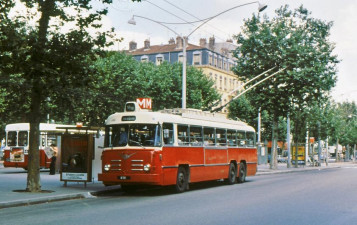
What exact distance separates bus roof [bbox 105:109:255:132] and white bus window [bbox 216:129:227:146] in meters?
0.22

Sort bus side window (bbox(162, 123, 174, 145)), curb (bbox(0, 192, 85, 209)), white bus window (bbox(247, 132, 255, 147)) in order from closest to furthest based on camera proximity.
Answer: curb (bbox(0, 192, 85, 209))
bus side window (bbox(162, 123, 174, 145))
white bus window (bbox(247, 132, 255, 147))

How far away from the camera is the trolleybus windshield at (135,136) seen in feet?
58.9

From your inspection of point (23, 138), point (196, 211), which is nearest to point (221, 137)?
point (196, 211)

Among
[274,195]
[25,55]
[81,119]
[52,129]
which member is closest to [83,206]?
[25,55]

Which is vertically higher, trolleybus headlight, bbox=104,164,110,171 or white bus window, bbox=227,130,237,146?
white bus window, bbox=227,130,237,146

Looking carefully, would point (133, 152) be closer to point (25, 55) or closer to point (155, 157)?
point (155, 157)

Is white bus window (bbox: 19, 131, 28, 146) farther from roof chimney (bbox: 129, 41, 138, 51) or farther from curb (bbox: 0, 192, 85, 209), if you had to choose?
roof chimney (bbox: 129, 41, 138, 51)

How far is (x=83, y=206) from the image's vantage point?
14414 mm

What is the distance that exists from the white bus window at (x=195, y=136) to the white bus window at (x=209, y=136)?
1.60 ft

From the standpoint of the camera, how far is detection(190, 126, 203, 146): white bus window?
20531 mm

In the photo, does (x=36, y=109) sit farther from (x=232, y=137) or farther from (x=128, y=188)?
(x=232, y=137)

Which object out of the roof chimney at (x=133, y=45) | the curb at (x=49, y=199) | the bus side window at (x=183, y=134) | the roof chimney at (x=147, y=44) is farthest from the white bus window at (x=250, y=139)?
the roof chimney at (x=133, y=45)

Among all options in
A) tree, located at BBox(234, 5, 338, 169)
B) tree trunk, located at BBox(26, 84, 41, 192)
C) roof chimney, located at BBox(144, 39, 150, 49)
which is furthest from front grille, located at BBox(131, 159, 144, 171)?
roof chimney, located at BBox(144, 39, 150, 49)

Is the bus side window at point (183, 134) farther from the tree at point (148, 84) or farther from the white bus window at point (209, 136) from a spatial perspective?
the tree at point (148, 84)
